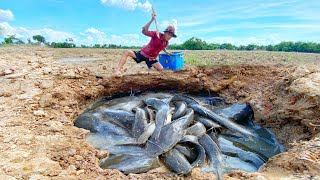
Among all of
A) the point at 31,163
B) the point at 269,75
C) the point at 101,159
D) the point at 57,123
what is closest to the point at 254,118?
the point at 269,75

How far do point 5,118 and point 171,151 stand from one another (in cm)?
278

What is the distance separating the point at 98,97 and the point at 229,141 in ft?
11.1

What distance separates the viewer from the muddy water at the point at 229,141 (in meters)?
4.63

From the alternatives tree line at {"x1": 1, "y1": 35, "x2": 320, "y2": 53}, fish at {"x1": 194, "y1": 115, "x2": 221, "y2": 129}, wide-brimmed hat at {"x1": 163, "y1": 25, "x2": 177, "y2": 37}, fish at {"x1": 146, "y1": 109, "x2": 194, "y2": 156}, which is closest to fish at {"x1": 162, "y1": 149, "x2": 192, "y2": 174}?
fish at {"x1": 146, "y1": 109, "x2": 194, "y2": 156}

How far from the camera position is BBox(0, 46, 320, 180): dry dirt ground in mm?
3676

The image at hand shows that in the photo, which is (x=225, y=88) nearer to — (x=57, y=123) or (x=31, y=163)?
(x=57, y=123)

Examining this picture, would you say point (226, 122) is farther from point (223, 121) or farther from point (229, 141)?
point (229, 141)

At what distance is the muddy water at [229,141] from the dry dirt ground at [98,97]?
198 millimetres

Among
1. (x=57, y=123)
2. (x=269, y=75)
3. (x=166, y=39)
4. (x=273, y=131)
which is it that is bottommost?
(x=273, y=131)

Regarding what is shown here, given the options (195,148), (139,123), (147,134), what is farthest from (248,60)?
(147,134)

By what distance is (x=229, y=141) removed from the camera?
218 inches

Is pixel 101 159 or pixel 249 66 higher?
pixel 249 66

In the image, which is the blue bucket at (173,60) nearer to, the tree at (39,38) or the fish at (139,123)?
the fish at (139,123)

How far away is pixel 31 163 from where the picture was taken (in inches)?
143
